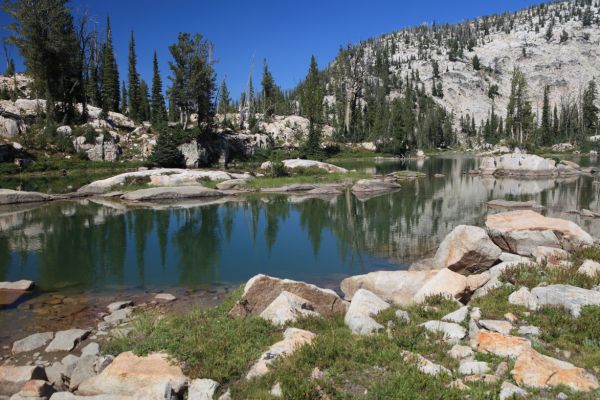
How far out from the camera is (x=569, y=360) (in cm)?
765

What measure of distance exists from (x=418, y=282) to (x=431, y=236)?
12524 millimetres

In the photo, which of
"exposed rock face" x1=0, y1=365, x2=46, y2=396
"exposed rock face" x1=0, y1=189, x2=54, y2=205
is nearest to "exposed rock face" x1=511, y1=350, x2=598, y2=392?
"exposed rock face" x1=0, y1=365, x2=46, y2=396

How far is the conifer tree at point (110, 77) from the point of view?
88.9 meters

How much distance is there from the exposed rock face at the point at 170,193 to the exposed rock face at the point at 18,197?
6.98m

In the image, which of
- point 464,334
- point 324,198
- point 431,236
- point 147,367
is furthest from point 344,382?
point 324,198

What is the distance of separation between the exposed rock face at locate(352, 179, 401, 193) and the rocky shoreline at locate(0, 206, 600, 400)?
3035 cm

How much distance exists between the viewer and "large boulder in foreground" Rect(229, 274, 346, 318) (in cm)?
1150

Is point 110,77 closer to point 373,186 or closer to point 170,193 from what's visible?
point 170,193

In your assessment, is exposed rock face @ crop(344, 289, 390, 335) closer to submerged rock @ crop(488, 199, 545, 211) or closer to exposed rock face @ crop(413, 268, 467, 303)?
exposed rock face @ crop(413, 268, 467, 303)

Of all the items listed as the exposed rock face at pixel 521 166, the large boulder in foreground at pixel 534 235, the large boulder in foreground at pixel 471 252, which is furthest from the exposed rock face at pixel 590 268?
the exposed rock face at pixel 521 166

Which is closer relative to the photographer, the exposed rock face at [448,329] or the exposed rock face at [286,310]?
the exposed rock face at [448,329]

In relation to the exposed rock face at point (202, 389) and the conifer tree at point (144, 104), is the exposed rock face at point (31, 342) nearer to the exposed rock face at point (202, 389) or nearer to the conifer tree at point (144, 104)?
the exposed rock face at point (202, 389)

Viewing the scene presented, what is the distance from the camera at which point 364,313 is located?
10.2 metres

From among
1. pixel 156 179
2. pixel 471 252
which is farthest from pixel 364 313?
pixel 156 179
